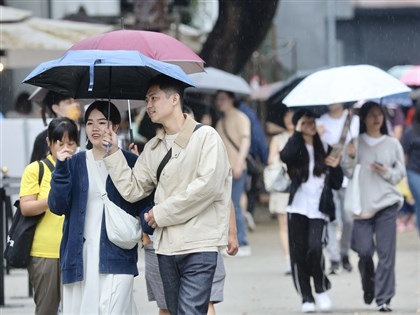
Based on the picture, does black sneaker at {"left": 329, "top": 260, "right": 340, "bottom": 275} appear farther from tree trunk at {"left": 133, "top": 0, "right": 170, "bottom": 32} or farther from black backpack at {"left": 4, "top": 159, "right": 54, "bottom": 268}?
black backpack at {"left": 4, "top": 159, "right": 54, "bottom": 268}

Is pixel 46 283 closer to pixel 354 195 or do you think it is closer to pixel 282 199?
pixel 354 195

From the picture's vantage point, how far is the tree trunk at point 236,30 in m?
18.0

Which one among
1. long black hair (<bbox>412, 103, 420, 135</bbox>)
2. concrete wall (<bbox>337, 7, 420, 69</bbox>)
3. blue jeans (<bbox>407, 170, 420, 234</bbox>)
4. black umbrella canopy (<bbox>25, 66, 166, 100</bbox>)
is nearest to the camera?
black umbrella canopy (<bbox>25, 66, 166, 100</bbox>)

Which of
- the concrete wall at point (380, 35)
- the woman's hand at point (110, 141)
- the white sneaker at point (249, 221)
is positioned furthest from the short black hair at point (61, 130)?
the concrete wall at point (380, 35)

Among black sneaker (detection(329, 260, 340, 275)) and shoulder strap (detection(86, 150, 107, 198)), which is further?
black sneaker (detection(329, 260, 340, 275))

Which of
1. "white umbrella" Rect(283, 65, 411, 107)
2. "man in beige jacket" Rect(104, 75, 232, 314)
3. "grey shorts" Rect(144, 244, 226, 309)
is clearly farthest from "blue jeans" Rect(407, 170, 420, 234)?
"man in beige jacket" Rect(104, 75, 232, 314)

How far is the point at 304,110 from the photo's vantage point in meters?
10.8

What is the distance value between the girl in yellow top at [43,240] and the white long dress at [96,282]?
1.00 metres

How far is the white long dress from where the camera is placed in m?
7.07

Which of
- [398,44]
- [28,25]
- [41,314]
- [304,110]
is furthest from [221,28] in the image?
[398,44]

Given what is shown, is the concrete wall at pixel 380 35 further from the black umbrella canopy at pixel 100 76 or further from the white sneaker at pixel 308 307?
the black umbrella canopy at pixel 100 76

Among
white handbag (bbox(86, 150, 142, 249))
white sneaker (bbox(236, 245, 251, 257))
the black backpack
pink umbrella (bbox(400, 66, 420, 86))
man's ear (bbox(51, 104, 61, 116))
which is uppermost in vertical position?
pink umbrella (bbox(400, 66, 420, 86))

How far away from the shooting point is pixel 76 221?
711 centimetres

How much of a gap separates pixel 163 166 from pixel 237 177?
8144 millimetres
